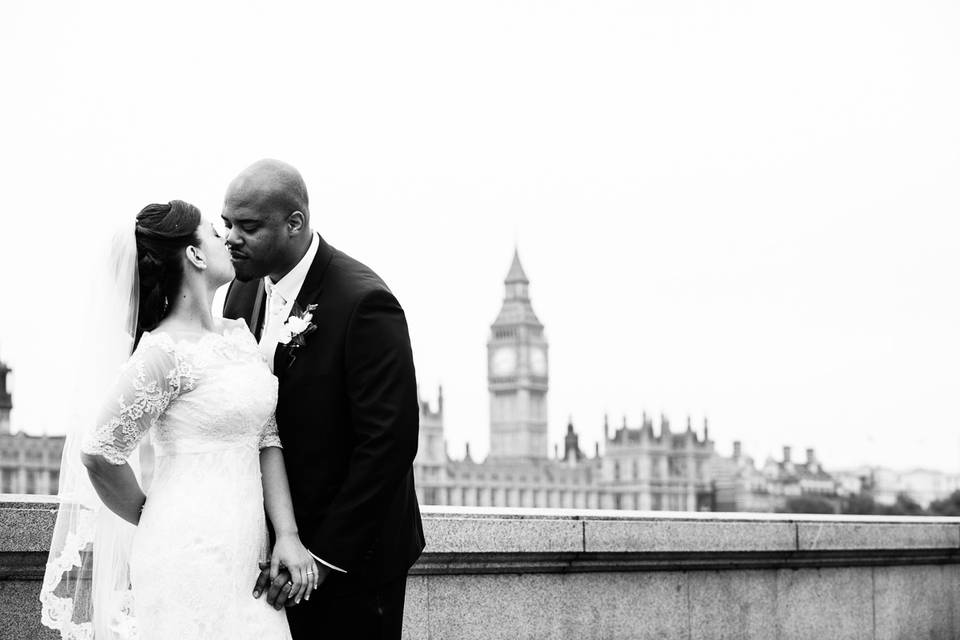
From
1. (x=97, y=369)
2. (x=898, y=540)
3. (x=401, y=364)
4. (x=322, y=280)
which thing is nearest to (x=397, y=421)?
(x=401, y=364)

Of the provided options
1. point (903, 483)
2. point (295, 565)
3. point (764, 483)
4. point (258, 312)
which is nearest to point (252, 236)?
point (258, 312)

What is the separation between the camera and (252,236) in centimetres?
323

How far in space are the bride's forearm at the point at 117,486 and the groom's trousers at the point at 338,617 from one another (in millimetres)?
438

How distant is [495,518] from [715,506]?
355 ft

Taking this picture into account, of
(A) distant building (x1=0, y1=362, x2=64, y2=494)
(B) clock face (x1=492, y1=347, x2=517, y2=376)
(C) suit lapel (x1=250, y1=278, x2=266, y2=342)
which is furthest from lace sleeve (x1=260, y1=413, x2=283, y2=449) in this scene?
(B) clock face (x1=492, y1=347, x2=517, y2=376)

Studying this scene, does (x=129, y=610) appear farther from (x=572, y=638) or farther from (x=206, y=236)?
(x=572, y=638)

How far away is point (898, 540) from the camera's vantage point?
7184 millimetres

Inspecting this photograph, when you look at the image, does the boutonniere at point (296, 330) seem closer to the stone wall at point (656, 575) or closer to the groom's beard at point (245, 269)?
the groom's beard at point (245, 269)

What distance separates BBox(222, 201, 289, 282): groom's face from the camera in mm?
3205

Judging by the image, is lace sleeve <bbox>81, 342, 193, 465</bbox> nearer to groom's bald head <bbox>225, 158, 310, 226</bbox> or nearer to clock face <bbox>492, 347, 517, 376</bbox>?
groom's bald head <bbox>225, 158, 310, 226</bbox>

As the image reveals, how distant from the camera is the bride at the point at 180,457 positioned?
301 cm

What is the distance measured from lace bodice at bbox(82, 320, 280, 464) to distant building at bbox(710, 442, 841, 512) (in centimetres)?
10915

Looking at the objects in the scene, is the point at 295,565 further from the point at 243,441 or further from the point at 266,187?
the point at 266,187

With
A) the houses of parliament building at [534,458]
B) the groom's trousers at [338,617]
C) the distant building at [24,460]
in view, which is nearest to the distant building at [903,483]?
the houses of parliament building at [534,458]
